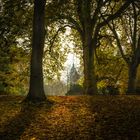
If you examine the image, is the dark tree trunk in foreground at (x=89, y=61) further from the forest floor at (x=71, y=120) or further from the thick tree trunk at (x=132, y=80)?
the forest floor at (x=71, y=120)

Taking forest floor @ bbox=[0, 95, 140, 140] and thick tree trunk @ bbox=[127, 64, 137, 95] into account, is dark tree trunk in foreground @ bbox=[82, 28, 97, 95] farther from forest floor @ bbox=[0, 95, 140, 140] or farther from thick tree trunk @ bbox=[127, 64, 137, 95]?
forest floor @ bbox=[0, 95, 140, 140]

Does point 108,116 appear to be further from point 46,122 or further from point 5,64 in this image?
point 5,64

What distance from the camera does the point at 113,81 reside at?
1781 inches

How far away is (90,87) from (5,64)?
14437mm

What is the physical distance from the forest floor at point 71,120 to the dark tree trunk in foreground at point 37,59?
0.73 m

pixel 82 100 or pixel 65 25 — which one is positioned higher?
pixel 65 25

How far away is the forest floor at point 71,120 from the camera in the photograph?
12.2 m

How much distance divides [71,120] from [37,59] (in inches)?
223

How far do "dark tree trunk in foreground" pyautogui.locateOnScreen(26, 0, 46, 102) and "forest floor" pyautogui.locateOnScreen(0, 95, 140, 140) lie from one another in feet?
2.38

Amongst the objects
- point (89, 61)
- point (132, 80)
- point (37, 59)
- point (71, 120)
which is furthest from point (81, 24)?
point (71, 120)

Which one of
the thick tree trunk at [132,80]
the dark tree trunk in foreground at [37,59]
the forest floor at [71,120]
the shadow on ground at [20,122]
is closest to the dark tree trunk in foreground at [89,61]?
the thick tree trunk at [132,80]

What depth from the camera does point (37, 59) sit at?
19156 millimetres

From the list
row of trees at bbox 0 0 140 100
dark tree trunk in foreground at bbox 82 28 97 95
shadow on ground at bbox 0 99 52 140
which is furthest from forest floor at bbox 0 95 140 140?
dark tree trunk in foreground at bbox 82 28 97 95

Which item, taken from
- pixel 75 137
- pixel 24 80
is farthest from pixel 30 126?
pixel 24 80
